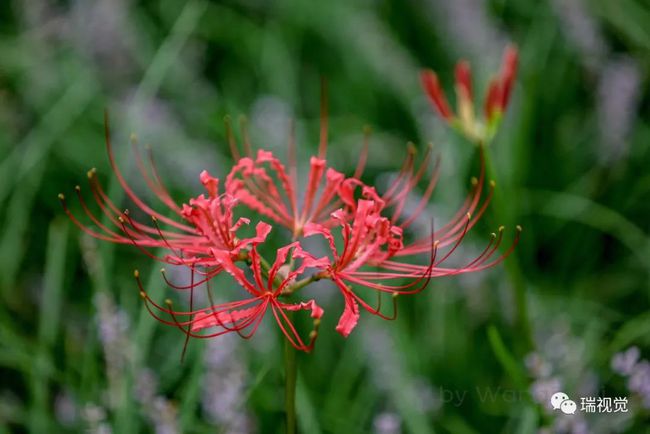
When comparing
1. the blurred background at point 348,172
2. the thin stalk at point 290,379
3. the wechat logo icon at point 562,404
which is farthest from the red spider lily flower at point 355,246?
the wechat logo icon at point 562,404

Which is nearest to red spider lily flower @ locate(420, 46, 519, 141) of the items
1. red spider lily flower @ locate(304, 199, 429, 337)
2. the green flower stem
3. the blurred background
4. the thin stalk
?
the green flower stem

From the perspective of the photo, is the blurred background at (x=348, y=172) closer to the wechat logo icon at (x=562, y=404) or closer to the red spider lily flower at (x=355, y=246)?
the wechat logo icon at (x=562, y=404)

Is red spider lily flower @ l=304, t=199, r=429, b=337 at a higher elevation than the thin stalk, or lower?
higher

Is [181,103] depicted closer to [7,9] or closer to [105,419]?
[7,9]

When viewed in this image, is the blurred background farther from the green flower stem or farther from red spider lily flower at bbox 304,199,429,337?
red spider lily flower at bbox 304,199,429,337

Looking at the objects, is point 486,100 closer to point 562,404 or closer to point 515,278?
point 515,278

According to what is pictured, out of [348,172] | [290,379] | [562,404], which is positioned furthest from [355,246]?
[348,172]
